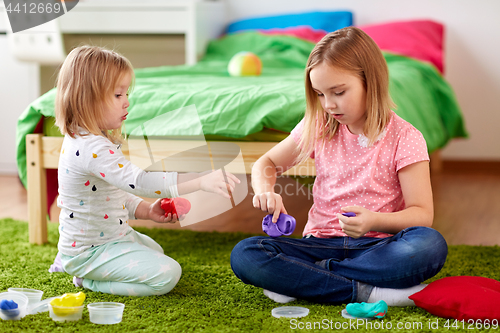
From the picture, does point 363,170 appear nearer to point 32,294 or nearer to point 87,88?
point 87,88

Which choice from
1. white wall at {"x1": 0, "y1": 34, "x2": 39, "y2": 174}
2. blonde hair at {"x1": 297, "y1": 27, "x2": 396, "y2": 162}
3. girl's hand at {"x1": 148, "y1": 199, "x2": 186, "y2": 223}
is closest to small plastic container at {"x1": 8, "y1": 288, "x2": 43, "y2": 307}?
girl's hand at {"x1": 148, "y1": 199, "x2": 186, "y2": 223}

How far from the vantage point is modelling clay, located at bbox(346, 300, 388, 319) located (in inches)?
35.4

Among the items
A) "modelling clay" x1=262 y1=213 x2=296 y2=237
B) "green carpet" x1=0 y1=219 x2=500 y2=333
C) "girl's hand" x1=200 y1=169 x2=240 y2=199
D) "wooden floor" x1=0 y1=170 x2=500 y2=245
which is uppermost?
"girl's hand" x1=200 y1=169 x2=240 y2=199

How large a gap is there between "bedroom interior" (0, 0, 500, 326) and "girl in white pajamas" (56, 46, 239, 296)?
6 centimetres

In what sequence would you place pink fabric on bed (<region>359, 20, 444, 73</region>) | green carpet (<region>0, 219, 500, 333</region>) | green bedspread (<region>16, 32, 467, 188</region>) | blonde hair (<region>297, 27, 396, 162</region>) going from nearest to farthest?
green carpet (<region>0, 219, 500, 333</region>) → blonde hair (<region>297, 27, 396, 162</region>) → green bedspread (<region>16, 32, 467, 188</region>) → pink fabric on bed (<region>359, 20, 444, 73</region>)

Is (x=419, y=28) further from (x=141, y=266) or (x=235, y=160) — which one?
(x=141, y=266)

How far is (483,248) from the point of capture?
140cm

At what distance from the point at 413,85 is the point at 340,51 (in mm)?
1077

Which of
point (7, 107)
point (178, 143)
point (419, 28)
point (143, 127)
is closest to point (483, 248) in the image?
point (178, 143)

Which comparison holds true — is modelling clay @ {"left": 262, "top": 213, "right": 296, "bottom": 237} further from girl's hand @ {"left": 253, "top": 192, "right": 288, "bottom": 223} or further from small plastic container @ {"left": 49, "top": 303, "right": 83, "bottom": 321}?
small plastic container @ {"left": 49, "top": 303, "right": 83, "bottom": 321}

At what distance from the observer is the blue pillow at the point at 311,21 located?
285 cm

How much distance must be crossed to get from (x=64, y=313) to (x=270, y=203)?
0.41 m

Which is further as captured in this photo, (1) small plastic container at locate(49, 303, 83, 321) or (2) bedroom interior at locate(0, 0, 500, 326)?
(2) bedroom interior at locate(0, 0, 500, 326)

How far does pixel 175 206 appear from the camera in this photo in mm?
1166
